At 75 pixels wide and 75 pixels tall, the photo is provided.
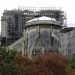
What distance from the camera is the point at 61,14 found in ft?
317

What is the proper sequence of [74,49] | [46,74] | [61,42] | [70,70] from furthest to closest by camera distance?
→ 1. [61,42]
2. [74,49]
3. [70,70]
4. [46,74]

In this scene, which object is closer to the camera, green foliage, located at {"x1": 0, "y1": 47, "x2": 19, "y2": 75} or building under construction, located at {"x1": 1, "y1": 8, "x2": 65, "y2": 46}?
green foliage, located at {"x1": 0, "y1": 47, "x2": 19, "y2": 75}

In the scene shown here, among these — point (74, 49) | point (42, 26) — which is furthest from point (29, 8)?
point (74, 49)

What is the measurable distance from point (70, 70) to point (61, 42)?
24.7 meters

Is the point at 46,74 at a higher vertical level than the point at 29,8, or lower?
lower

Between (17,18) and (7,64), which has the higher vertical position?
(17,18)

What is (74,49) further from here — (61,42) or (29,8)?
(29,8)

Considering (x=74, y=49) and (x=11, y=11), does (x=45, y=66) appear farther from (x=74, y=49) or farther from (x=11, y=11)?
(x=11, y=11)

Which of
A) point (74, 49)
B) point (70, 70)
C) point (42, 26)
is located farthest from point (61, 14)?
point (70, 70)

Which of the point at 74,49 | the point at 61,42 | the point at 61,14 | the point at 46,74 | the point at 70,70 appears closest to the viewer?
the point at 46,74

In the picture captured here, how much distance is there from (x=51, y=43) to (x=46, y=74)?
29143mm

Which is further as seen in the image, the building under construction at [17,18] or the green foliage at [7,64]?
the building under construction at [17,18]

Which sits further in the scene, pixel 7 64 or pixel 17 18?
pixel 17 18

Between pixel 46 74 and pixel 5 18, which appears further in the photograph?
pixel 5 18
